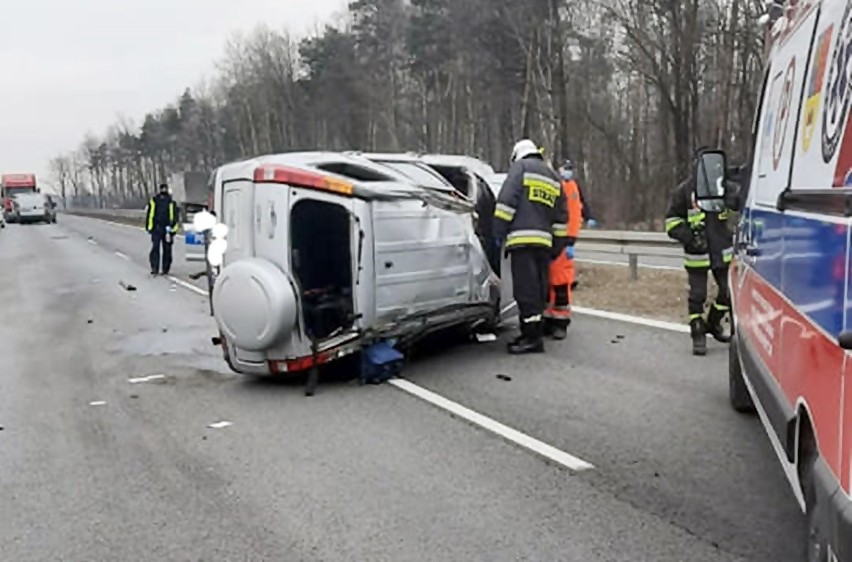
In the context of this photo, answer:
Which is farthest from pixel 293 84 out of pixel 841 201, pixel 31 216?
pixel 841 201

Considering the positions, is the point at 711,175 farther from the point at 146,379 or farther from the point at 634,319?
the point at 146,379

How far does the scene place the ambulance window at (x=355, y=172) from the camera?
294 inches

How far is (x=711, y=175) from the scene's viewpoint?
558 centimetres

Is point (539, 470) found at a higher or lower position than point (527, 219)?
lower

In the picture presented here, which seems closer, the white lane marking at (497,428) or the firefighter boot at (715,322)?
the white lane marking at (497,428)

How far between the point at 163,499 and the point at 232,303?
8.14ft

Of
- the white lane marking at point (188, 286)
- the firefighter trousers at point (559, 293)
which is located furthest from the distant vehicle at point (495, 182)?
the white lane marking at point (188, 286)

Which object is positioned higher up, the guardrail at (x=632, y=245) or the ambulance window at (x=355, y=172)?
the ambulance window at (x=355, y=172)

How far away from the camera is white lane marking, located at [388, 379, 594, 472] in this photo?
5.19 metres

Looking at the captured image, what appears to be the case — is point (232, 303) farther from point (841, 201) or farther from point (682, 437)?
point (841, 201)

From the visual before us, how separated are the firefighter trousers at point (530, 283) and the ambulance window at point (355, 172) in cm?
134

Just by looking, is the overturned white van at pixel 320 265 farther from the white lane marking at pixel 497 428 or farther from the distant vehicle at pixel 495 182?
the distant vehicle at pixel 495 182

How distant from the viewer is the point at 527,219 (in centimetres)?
806

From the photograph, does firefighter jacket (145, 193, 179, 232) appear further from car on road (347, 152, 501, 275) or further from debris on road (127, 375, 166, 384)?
debris on road (127, 375, 166, 384)
